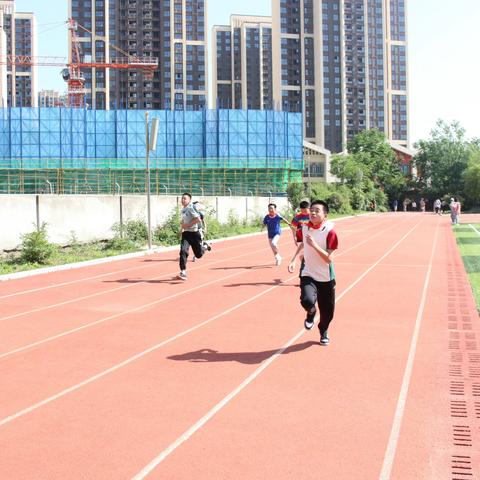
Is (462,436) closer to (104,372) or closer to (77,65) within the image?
(104,372)

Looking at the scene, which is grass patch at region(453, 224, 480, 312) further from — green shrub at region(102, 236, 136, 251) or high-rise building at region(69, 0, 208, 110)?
high-rise building at region(69, 0, 208, 110)

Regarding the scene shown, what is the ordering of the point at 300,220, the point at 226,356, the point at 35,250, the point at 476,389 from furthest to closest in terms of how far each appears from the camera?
the point at 35,250 < the point at 300,220 < the point at 226,356 < the point at 476,389

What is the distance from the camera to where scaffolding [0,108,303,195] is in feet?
244

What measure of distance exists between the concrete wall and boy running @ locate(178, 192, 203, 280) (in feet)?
23.1

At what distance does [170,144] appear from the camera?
256ft

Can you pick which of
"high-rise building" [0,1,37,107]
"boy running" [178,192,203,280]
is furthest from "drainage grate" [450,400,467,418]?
"high-rise building" [0,1,37,107]

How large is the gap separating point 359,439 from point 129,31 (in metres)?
151

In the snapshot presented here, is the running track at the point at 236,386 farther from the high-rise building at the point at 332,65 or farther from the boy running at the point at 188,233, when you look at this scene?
the high-rise building at the point at 332,65

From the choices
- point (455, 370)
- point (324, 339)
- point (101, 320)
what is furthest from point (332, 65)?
point (455, 370)

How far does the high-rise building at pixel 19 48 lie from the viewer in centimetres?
18625

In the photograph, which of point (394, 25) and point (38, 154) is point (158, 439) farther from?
point (394, 25)

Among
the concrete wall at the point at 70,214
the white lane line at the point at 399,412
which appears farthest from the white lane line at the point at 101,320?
the concrete wall at the point at 70,214

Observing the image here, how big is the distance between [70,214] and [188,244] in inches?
358

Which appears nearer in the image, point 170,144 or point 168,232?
point 168,232
